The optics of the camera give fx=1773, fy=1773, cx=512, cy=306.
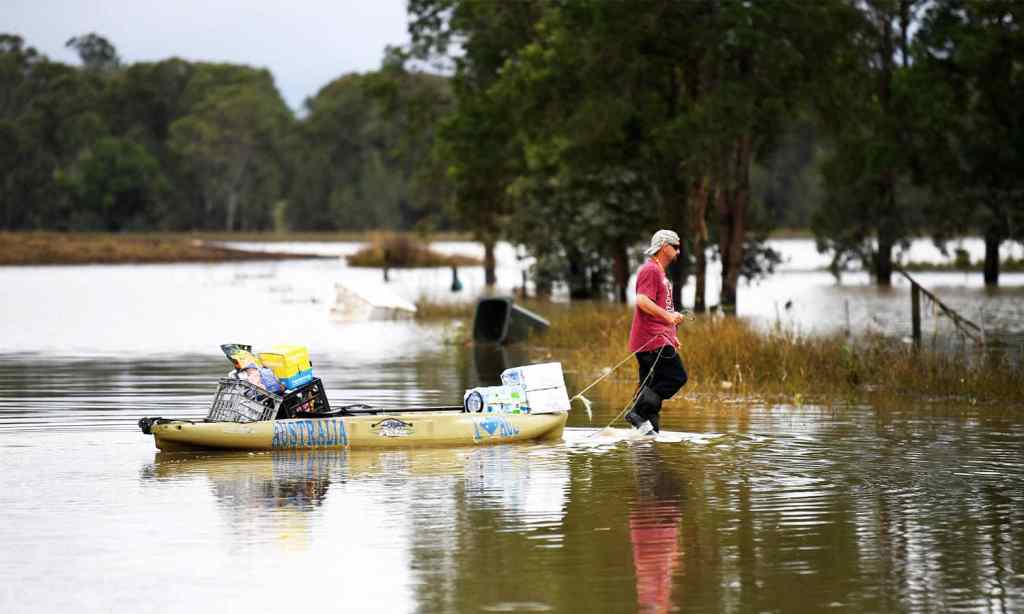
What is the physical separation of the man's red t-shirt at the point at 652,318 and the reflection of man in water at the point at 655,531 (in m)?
1.32

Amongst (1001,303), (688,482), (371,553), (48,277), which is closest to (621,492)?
(688,482)

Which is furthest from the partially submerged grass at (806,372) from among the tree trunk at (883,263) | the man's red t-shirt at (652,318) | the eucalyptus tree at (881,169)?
the tree trunk at (883,263)

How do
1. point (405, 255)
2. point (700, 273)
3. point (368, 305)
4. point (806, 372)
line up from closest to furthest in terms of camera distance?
point (806, 372) → point (700, 273) → point (368, 305) → point (405, 255)

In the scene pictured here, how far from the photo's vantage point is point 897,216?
6856cm

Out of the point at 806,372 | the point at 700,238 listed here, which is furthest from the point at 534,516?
the point at 700,238

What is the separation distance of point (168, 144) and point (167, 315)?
121776mm

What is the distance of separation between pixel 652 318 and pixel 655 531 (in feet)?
17.1

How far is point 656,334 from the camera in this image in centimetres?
1727

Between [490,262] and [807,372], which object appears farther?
[490,262]

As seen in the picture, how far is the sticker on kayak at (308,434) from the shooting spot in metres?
16.8

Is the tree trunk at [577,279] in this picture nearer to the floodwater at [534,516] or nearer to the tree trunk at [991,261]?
the tree trunk at [991,261]

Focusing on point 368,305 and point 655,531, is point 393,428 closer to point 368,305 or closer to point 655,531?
point 655,531

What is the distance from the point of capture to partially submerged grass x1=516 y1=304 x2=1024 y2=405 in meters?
22.3

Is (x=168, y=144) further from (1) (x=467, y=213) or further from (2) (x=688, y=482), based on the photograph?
(2) (x=688, y=482)
